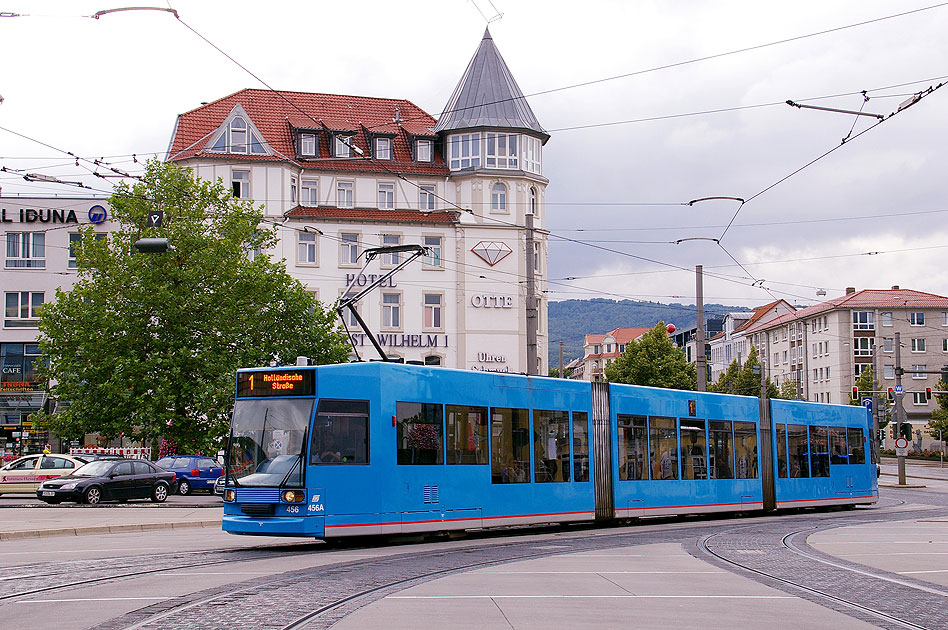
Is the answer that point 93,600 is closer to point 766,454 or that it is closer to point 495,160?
point 766,454

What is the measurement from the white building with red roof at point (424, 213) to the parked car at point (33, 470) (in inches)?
869

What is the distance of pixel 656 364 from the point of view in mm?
72875

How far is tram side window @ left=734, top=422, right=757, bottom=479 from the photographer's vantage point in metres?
26.5

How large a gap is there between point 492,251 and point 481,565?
43164 millimetres

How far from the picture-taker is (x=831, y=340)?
104 metres

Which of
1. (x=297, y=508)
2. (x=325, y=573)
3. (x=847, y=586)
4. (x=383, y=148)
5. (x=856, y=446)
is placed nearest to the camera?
(x=847, y=586)

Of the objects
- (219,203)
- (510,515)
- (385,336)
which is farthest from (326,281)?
(510,515)

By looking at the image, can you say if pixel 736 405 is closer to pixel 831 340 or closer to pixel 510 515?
pixel 510 515

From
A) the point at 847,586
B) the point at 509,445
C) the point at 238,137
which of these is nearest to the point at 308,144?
the point at 238,137

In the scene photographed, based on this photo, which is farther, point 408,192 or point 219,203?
point 408,192

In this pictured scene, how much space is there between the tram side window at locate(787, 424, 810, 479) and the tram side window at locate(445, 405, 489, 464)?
12179mm

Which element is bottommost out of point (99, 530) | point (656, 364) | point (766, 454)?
point (99, 530)

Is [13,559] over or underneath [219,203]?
underneath

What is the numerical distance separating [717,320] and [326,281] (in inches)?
4885
